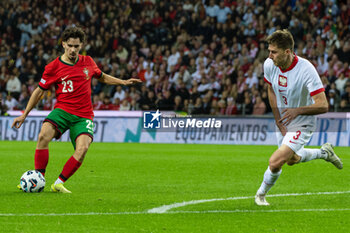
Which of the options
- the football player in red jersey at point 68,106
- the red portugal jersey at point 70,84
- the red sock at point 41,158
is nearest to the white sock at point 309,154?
the football player in red jersey at point 68,106

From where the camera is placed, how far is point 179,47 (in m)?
24.2

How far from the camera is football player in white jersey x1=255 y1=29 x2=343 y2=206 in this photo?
689cm

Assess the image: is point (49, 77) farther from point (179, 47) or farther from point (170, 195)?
point (179, 47)

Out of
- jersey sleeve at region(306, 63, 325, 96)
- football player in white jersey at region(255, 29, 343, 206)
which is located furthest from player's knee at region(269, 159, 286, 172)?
jersey sleeve at region(306, 63, 325, 96)

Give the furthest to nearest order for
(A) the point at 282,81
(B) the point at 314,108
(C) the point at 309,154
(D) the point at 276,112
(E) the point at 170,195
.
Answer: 1. (E) the point at 170,195
2. (C) the point at 309,154
3. (D) the point at 276,112
4. (A) the point at 282,81
5. (B) the point at 314,108

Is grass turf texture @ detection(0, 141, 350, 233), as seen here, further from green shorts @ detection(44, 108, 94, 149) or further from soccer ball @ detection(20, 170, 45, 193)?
green shorts @ detection(44, 108, 94, 149)

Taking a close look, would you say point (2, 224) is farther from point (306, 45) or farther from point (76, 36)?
point (306, 45)

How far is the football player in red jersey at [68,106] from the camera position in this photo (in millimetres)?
8492

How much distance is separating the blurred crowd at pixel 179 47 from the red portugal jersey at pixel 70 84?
1201 cm

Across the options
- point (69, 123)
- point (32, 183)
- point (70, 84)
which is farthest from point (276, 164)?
point (32, 183)

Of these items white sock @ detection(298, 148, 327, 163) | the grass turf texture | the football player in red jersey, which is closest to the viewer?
the grass turf texture

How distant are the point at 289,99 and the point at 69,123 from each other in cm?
299

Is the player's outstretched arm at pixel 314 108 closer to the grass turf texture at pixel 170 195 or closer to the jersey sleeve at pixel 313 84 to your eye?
the jersey sleeve at pixel 313 84

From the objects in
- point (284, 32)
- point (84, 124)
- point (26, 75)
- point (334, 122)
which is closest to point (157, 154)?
point (334, 122)
